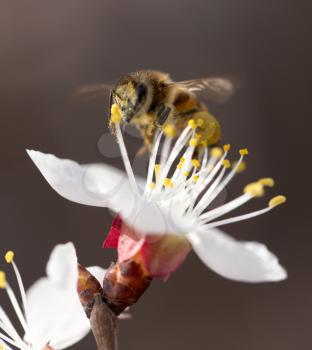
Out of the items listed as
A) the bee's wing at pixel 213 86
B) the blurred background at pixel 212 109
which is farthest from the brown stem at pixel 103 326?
the blurred background at pixel 212 109

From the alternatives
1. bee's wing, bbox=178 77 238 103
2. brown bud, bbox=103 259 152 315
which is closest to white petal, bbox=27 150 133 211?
brown bud, bbox=103 259 152 315

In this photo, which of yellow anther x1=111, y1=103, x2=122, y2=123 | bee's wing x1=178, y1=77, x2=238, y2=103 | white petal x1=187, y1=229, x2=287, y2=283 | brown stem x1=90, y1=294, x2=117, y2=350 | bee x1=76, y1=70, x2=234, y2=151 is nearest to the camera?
white petal x1=187, y1=229, x2=287, y2=283

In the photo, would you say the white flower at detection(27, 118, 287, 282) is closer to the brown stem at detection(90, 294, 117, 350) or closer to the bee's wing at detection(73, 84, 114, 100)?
the brown stem at detection(90, 294, 117, 350)

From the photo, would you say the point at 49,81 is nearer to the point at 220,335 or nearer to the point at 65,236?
the point at 65,236

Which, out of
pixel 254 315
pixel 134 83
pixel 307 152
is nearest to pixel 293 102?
pixel 307 152

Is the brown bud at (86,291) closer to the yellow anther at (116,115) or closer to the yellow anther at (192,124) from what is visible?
the yellow anther at (116,115)

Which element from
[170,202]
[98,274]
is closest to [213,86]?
[170,202]

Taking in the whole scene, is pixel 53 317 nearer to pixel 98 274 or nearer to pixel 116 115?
pixel 98 274
